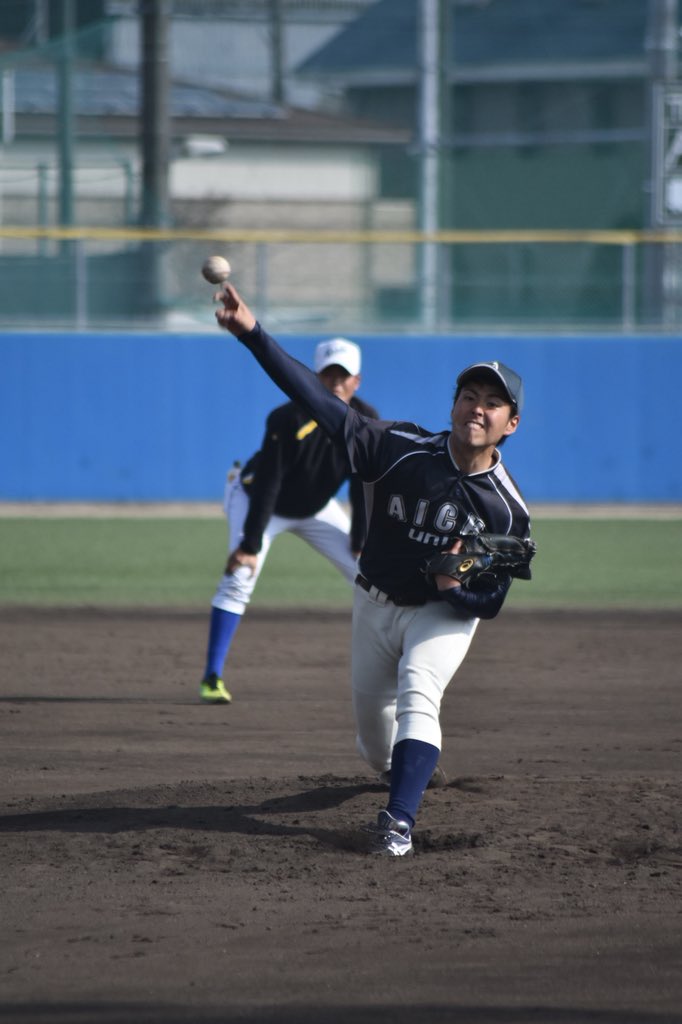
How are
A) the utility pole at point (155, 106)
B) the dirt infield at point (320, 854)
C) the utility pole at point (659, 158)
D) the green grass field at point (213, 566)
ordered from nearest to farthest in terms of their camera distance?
the dirt infield at point (320, 854), the green grass field at point (213, 566), the utility pole at point (659, 158), the utility pole at point (155, 106)

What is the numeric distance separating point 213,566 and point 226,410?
547 centimetres

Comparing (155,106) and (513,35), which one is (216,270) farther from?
(513,35)

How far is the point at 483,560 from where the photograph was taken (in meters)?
5.00

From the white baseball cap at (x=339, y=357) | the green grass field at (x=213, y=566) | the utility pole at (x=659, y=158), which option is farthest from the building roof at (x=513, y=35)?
the white baseball cap at (x=339, y=357)

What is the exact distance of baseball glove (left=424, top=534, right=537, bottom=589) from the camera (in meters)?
4.95

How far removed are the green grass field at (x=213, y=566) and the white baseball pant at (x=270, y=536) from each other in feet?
10.3

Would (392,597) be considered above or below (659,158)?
below

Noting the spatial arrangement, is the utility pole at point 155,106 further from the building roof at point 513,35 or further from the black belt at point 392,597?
the black belt at point 392,597

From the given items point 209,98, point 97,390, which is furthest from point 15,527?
point 209,98

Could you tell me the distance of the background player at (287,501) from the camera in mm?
7629

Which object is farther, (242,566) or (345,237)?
(345,237)

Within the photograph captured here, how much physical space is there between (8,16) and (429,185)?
476 inches

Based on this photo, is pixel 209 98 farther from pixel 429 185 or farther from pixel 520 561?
pixel 520 561

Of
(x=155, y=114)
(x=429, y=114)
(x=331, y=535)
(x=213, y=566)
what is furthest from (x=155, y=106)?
(x=331, y=535)
